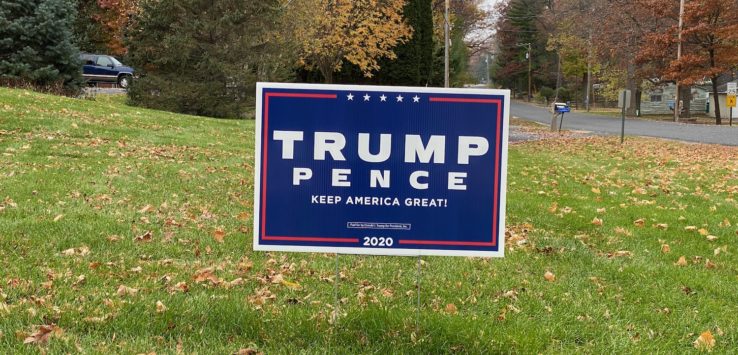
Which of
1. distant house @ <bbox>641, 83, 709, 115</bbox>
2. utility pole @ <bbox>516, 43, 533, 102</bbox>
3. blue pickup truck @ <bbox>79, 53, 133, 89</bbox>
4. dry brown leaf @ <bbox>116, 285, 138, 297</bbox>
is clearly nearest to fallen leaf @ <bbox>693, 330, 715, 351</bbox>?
dry brown leaf @ <bbox>116, 285, 138, 297</bbox>

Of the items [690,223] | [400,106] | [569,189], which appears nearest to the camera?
[400,106]

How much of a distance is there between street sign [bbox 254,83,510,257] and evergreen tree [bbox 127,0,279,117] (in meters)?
18.5

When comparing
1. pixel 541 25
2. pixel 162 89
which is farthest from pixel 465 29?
pixel 162 89

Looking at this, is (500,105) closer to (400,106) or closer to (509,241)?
(400,106)

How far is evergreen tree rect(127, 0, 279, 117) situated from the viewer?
20.9 metres

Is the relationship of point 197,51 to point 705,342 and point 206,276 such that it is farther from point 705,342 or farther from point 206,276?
point 705,342

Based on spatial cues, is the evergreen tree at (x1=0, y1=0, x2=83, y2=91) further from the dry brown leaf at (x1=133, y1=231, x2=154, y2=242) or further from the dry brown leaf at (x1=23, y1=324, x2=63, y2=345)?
the dry brown leaf at (x1=23, y1=324, x2=63, y2=345)

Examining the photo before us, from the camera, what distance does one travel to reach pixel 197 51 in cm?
2166

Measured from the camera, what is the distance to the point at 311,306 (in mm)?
4016

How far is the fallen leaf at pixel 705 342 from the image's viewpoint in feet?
11.7

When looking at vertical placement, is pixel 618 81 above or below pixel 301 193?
above

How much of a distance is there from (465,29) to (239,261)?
5748 cm

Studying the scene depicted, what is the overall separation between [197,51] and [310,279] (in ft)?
61.0

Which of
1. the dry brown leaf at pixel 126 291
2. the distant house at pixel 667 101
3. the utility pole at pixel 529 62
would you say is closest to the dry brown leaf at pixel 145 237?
the dry brown leaf at pixel 126 291
